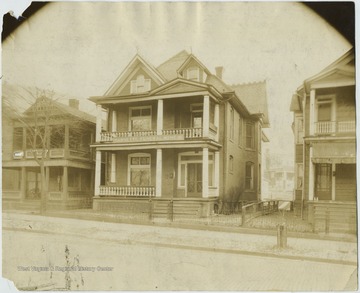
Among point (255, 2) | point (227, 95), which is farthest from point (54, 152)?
point (255, 2)

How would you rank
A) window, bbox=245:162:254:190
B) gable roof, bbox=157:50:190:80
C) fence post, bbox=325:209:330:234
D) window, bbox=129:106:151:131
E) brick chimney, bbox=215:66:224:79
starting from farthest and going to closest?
window, bbox=129:106:151:131
window, bbox=245:162:254:190
gable roof, bbox=157:50:190:80
brick chimney, bbox=215:66:224:79
fence post, bbox=325:209:330:234

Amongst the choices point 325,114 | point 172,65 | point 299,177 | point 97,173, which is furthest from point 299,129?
point 97,173

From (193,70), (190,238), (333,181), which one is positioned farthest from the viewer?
(193,70)

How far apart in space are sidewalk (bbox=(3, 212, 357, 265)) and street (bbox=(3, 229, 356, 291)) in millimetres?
92

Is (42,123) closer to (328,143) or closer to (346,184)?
(328,143)

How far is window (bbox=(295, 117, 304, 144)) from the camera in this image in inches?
289

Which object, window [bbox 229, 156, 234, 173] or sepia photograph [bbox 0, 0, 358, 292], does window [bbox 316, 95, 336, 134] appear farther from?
window [bbox 229, 156, 234, 173]

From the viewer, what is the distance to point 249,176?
25.6 ft

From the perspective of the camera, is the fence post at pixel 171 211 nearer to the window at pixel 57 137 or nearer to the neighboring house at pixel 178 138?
the neighboring house at pixel 178 138

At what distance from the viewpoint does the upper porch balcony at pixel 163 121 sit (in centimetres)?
818

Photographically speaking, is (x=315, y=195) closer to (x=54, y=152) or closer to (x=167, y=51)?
(x=167, y=51)

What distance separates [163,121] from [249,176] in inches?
80.6

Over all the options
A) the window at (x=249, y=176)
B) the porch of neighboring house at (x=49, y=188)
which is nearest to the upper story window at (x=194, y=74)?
the window at (x=249, y=176)

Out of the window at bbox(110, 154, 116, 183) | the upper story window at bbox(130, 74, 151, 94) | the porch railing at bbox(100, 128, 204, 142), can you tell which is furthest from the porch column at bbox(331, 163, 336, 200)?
the window at bbox(110, 154, 116, 183)
